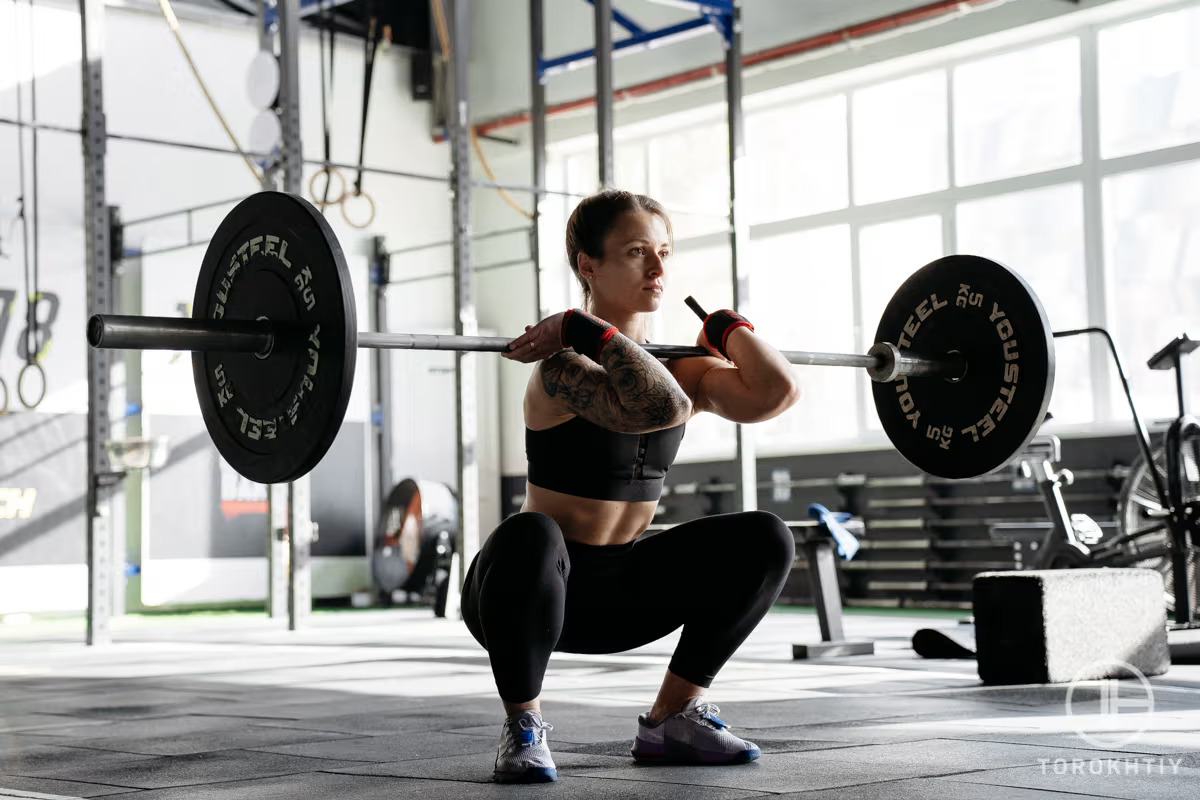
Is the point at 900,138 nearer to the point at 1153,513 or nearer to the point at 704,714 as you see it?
the point at 1153,513

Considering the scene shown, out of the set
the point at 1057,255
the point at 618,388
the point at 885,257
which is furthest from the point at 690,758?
the point at 885,257

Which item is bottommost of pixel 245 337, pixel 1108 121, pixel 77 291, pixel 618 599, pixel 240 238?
pixel 618 599

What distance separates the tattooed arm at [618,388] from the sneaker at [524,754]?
49cm

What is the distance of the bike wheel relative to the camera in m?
5.68

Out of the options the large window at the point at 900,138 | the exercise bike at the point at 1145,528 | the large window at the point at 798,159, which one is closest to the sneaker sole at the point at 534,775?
the exercise bike at the point at 1145,528

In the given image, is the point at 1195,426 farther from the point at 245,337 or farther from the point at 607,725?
the point at 245,337

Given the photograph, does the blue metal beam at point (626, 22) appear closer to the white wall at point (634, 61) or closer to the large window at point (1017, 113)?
the white wall at point (634, 61)

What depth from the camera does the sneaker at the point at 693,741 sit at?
2.37 metres

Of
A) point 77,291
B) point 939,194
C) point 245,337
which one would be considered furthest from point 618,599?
point 77,291

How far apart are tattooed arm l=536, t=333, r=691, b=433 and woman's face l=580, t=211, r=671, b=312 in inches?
6.0

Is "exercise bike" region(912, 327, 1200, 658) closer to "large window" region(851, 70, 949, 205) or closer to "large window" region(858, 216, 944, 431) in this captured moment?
"large window" region(858, 216, 944, 431)

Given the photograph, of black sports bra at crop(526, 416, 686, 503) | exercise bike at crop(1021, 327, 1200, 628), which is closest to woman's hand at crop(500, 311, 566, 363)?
black sports bra at crop(526, 416, 686, 503)

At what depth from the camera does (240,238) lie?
2299 mm

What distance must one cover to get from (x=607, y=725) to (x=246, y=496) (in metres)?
7.00
